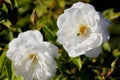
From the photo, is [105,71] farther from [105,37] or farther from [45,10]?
[45,10]

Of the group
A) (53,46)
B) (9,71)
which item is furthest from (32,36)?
(9,71)

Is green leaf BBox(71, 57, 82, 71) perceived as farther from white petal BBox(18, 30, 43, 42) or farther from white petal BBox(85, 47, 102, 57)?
white petal BBox(18, 30, 43, 42)

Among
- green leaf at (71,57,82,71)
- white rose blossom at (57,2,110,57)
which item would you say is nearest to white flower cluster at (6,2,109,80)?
white rose blossom at (57,2,110,57)

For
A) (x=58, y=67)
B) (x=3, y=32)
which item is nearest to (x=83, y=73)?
(x=58, y=67)

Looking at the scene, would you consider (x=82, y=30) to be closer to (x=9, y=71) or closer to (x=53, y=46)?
(x=53, y=46)

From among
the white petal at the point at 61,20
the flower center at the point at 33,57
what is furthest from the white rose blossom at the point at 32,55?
the white petal at the point at 61,20

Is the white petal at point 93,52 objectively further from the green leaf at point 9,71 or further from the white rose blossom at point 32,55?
the green leaf at point 9,71

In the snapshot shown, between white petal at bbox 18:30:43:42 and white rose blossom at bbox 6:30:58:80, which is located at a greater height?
white petal at bbox 18:30:43:42
